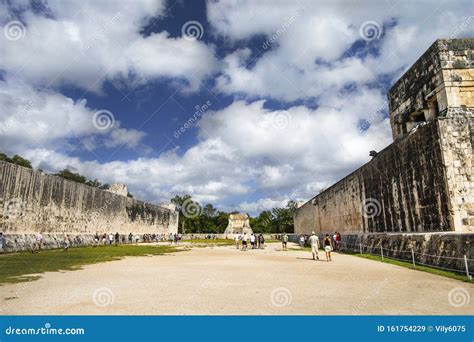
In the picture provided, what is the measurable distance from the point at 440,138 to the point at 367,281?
597 cm

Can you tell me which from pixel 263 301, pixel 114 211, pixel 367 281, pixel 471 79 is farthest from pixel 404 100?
pixel 114 211

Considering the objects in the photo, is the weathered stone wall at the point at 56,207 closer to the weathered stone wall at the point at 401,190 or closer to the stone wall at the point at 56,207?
the stone wall at the point at 56,207

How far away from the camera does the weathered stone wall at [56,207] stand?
18156 millimetres

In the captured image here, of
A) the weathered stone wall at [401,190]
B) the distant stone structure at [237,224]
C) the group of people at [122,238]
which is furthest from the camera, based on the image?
the distant stone structure at [237,224]

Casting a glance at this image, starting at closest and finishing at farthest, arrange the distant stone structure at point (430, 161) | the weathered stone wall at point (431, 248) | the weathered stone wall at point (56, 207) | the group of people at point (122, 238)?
the weathered stone wall at point (431, 248) < the distant stone structure at point (430, 161) < the weathered stone wall at point (56, 207) < the group of people at point (122, 238)

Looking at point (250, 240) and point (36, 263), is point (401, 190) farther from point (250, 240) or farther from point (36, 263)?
point (250, 240)

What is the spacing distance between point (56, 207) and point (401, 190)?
2247 cm

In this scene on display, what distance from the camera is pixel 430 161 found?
10492mm

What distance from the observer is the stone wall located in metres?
18.2

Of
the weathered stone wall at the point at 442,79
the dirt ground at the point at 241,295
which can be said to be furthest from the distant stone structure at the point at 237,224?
the dirt ground at the point at 241,295

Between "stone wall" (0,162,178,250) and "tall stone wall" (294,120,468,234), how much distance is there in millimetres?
20518

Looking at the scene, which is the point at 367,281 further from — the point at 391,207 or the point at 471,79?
the point at 471,79

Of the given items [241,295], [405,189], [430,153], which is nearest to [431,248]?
[430,153]

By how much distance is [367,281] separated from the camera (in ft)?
22.9
